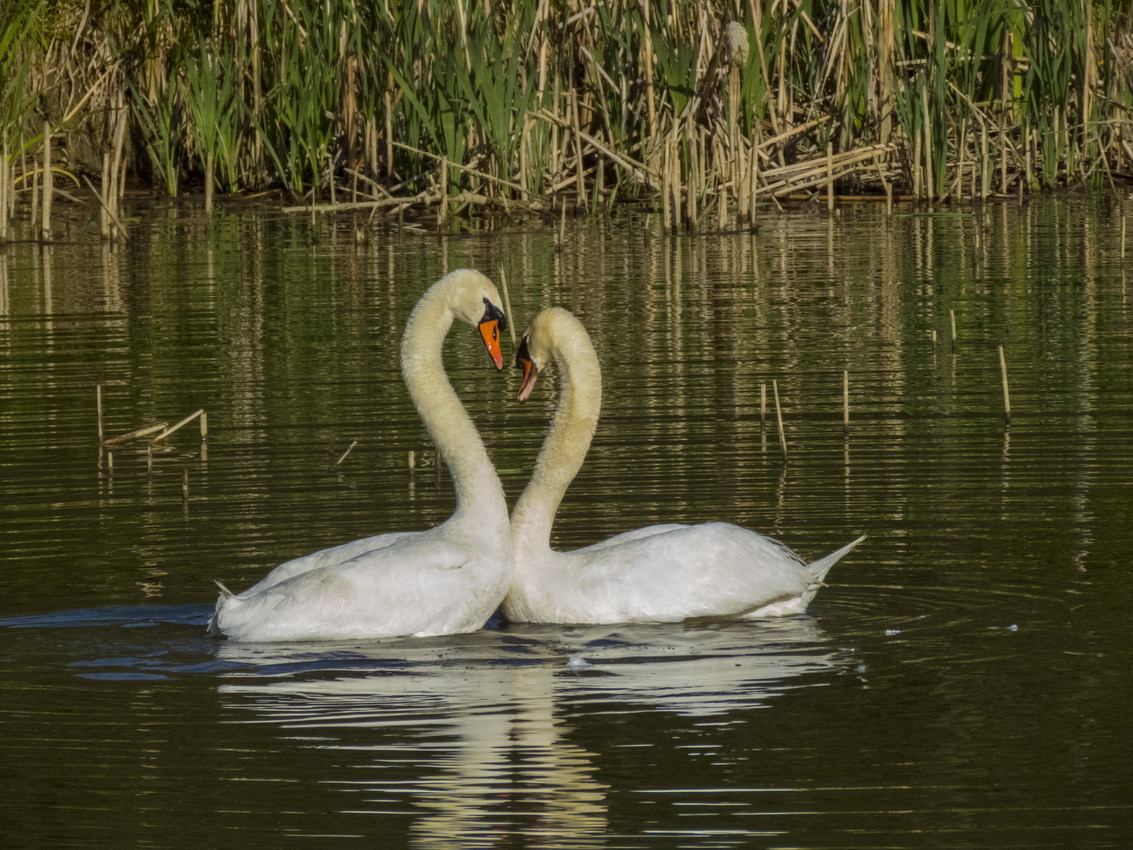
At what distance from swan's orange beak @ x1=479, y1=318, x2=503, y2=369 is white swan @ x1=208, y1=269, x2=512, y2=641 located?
0.02 meters

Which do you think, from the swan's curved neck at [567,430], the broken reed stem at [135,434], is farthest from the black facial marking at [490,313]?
the broken reed stem at [135,434]

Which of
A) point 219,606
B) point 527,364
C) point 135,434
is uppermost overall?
point 527,364

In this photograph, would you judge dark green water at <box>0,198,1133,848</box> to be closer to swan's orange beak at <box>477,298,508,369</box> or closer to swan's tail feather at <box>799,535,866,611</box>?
swan's tail feather at <box>799,535,866,611</box>

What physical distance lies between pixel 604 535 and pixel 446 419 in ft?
3.96

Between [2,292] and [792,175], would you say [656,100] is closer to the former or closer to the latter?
[792,175]

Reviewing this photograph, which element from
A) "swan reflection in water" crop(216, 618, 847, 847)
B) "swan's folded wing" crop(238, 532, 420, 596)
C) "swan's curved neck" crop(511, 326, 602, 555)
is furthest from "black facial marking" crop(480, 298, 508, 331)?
"swan reflection in water" crop(216, 618, 847, 847)

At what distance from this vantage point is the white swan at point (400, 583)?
6.87 meters

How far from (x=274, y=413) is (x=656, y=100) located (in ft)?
34.8

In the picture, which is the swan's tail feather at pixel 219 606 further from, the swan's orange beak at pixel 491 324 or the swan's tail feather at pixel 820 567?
the swan's tail feather at pixel 820 567

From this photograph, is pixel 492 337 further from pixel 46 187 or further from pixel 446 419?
pixel 46 187

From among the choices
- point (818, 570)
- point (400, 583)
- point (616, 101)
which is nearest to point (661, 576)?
point (818, 570)

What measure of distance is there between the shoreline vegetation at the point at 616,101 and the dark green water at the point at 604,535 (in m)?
4.29

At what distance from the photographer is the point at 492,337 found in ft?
24.4

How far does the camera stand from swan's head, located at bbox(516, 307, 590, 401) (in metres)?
7.58
